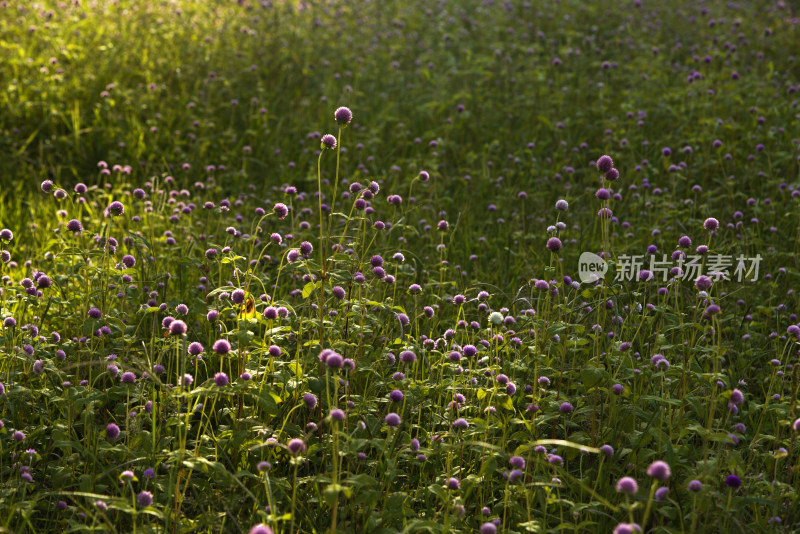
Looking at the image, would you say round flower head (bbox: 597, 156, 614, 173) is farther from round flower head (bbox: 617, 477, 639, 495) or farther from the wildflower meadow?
round flower head (bbox: 617, 477, 639, 495)

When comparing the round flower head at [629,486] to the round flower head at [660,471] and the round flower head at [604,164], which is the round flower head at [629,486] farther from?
the round flower head at [604,164]

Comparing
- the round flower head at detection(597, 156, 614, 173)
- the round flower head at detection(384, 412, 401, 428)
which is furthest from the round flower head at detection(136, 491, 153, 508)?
the round flower head at detection(597, 156, 614, 173)

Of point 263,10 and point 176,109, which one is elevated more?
point 263,10

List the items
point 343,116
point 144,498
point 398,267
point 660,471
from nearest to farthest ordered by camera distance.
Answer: point 660,471 → point 144,498 → point 343,116 → point 398,267

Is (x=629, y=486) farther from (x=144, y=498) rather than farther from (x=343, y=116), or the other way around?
A: (x=343, y=116)

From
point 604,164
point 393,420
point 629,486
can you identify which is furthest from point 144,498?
point 604,164

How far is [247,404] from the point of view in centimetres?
297

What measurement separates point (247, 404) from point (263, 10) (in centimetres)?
697

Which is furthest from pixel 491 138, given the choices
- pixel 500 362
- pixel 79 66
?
pixel 79 66

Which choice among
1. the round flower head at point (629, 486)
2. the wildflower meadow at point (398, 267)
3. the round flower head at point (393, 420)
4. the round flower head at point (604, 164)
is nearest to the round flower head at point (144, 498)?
the wildflower meadow at point (398, 267)

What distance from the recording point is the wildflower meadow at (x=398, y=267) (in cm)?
254

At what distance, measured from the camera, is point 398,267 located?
4.07 m

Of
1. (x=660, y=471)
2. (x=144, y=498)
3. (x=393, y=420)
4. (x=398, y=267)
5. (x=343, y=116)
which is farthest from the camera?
(x=398, y=267)

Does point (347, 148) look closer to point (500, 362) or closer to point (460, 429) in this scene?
point (500, 362)
